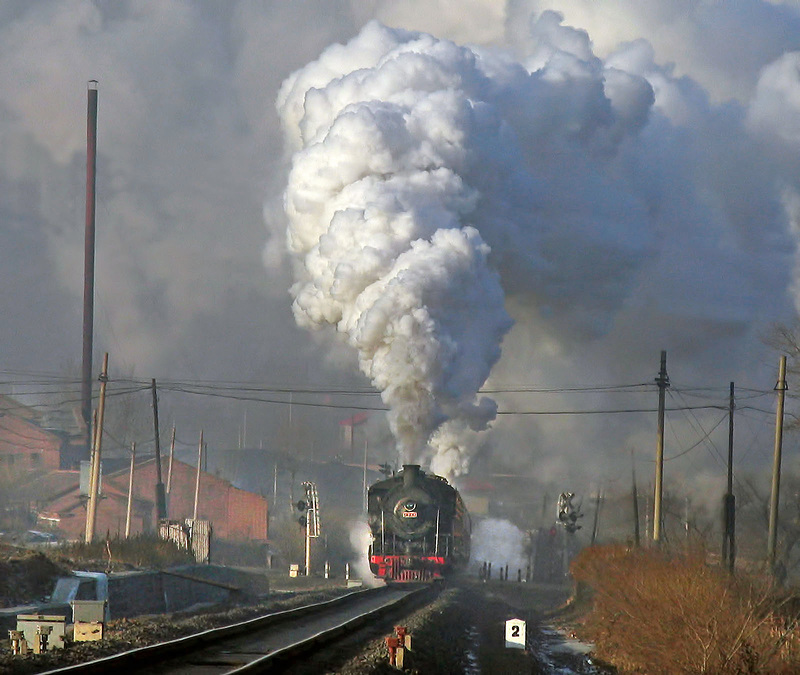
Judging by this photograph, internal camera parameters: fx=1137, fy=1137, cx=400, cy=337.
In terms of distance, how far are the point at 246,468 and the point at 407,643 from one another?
101148 millimetres

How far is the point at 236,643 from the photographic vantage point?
18.8 metres

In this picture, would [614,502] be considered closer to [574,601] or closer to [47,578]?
[574,601]

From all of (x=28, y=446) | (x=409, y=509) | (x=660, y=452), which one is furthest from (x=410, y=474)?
(x=28, y=446)

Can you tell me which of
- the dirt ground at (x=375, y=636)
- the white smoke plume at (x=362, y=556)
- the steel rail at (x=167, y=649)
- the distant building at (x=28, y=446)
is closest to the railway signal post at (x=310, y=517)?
the white smoke plume at (x=362, y=556)

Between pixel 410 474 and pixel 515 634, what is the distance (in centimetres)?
1818

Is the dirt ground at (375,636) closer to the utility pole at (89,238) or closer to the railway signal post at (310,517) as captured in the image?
the railway signal post at (310,517)

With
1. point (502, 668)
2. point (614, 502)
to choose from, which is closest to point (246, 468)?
point (614, 502)

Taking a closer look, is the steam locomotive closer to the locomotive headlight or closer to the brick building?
the locomotive headlight

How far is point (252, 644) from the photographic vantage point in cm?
1888

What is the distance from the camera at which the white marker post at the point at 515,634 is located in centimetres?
2169

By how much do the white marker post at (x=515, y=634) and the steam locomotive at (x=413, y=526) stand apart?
692 inches

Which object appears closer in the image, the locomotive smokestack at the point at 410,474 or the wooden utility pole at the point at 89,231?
the locomotive smokestack at the point at 410,474

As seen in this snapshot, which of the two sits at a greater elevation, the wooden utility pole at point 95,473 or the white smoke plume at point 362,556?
the wooden utility pole at point 95,473

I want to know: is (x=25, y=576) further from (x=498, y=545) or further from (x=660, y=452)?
(x=498, y=545)
